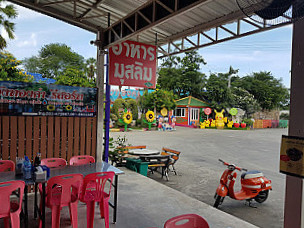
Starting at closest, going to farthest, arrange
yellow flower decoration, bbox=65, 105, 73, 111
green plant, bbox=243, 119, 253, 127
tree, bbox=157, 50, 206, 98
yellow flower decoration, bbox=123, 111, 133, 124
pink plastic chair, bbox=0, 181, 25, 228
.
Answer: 1. pink plastic chair, bbox=0, 181, 25, 228
2. yellow flower decoration, bbox=65, 105, 73, 111
3. yellow flower decoration, bbox=123, 111, 133, 124
4. green plant, bbox=243, 119, 253, 127
5. tree, bbox=157, 50, 206, 98

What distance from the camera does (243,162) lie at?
1015cm

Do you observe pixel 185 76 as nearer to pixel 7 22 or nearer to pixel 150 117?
pixel 150 117

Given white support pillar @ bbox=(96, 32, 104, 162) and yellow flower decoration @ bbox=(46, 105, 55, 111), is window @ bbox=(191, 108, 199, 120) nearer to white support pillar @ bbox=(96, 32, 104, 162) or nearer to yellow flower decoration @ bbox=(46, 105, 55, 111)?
white support pillar @ bbox=(96, 32, 104, 162)

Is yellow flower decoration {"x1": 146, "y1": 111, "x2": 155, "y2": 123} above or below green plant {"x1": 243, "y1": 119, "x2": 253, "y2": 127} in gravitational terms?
above

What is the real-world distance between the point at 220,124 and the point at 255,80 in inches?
476

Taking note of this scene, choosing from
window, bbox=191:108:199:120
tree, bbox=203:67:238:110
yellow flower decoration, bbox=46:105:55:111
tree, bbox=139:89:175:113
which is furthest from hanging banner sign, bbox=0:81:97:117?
tree, bbox=203:67:238:110

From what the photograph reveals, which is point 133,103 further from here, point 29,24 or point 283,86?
point 283,86

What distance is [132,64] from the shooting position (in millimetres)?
5879

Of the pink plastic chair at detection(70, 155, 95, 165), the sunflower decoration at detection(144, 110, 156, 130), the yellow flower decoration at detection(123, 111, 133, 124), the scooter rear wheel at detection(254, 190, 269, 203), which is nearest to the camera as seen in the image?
the pink plastic chair at detection(70, 155, 95, 165)

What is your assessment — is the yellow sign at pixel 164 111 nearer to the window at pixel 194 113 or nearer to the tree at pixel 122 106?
the tree at pixel 122 106

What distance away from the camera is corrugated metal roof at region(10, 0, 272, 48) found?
477 centimetres

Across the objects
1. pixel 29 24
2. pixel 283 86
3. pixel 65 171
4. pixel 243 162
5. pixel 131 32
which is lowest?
pixel 243 162

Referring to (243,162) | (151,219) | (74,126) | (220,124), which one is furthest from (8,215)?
(220,124)

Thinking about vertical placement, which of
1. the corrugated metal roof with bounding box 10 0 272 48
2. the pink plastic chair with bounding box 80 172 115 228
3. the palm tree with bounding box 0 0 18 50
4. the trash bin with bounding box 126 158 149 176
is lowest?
the trash bin with bounding box 126 158 149 176
